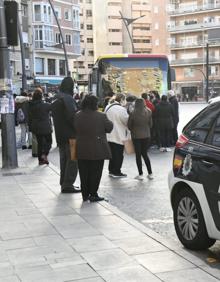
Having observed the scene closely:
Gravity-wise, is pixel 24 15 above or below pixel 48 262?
above

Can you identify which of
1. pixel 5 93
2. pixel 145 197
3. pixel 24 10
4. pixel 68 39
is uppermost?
pixel 24 10

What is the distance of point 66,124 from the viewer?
9391mm

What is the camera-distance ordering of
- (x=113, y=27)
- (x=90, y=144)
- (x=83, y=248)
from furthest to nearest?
1. (x=113, y=27)
2. (x=90, y=144)
3. (x=83, y=248)

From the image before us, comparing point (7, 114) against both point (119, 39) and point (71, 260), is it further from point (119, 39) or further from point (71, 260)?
point (119, 39)

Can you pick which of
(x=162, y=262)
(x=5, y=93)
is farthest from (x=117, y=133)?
(x=162, y=262)

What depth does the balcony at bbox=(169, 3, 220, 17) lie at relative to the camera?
95.6m

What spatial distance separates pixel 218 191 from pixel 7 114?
750 cm

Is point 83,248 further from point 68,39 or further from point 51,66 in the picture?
point 68,39

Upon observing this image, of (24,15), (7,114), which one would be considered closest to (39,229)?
(7,114)

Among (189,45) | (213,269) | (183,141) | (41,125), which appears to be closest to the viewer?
(213,269)

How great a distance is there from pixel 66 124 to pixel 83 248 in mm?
3741

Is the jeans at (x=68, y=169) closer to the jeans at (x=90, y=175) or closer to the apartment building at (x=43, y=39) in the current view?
the jeans at (x=90, y=175)

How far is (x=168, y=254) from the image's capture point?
18.7 feet

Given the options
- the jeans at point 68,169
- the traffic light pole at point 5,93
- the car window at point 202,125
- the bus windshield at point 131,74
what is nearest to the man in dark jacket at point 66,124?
the jeans at point 68,169
